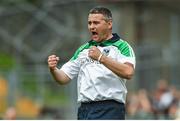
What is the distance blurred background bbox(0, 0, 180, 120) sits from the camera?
66.0 ft

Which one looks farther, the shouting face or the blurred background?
the blurred background

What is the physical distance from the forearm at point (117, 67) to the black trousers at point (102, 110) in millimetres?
462

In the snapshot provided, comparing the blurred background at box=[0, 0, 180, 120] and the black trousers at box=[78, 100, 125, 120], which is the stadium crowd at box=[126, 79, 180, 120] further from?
the black trousers at box=[78, 100, 125, 120]

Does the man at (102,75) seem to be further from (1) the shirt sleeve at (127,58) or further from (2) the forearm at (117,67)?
(2) the forearm at (117,67)

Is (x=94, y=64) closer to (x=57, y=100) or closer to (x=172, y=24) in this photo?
(x=57, y=100)

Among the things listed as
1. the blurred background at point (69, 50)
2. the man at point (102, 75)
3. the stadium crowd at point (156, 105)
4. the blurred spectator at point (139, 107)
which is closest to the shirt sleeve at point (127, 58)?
the man at point (102, 75)

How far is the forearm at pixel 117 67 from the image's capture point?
8719 mm

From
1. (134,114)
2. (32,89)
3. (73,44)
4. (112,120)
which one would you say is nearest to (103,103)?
(112,120)

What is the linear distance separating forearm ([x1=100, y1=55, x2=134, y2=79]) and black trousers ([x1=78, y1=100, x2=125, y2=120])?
46 centimetres

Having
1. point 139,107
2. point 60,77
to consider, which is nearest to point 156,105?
point 139,107

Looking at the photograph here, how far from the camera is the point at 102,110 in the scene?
916cm

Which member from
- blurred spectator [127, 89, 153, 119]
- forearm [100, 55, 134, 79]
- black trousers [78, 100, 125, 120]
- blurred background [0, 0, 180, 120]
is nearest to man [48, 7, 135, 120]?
black trousers [78, 100, 125, 120]

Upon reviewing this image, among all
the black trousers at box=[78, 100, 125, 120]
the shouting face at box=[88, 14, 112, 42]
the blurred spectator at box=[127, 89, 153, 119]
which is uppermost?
the shouting face at box=[88, 14, 112, 42]

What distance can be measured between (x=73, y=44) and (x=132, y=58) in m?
21.5
